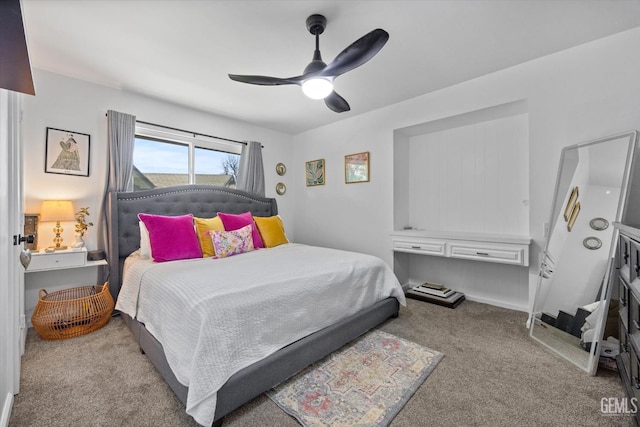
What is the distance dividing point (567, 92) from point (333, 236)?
10.4ft

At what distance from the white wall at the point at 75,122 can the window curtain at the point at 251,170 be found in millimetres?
802

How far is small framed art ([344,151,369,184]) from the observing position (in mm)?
3947

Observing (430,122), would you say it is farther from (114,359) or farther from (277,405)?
(114,359)

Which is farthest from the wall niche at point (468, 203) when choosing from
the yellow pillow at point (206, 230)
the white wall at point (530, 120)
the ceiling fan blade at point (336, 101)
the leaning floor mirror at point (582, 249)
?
the yellow pillow at point (206, 230)

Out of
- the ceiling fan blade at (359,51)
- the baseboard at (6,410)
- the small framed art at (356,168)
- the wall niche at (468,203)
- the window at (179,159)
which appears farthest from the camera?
the small framed art at (356,168)

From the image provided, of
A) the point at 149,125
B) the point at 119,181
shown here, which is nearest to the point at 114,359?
the point at 119,181

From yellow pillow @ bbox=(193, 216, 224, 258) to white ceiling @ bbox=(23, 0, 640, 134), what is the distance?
5.02 feet

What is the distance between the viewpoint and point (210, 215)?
363 cm

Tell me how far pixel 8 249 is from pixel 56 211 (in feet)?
4.24

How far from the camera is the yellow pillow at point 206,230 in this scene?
2.89 m

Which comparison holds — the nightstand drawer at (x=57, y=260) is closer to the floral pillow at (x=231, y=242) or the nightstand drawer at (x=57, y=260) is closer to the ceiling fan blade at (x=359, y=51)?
the floral pillow at (x=231, y=242)

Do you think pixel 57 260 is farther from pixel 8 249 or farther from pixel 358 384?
pixel 358 384

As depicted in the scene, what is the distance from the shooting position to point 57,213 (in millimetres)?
2531

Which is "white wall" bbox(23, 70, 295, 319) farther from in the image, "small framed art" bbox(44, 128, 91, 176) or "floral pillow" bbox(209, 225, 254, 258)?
"floral pillow" bbox(209, 225, 254, 258)
